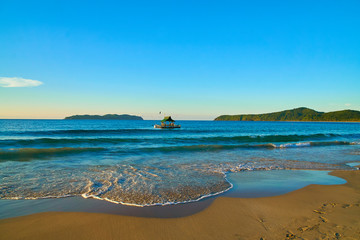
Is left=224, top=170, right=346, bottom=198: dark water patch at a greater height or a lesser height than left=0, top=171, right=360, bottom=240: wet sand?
lesser

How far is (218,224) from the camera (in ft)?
13.5

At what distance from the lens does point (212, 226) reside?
158 inches

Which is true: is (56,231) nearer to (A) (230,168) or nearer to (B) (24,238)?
(B) (24,238)

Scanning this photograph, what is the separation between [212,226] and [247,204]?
5.52 ft

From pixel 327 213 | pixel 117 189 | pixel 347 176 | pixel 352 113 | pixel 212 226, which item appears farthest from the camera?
pixel 352 113

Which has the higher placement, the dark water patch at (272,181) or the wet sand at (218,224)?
the wet sand at (218,224)

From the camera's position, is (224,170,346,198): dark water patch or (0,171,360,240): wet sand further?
(224,170,346,198): dark water patch

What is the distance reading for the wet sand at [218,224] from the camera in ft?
12.1

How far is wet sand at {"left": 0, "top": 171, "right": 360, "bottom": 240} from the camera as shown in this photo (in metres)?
3.68

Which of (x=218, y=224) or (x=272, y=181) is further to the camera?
(x=272, y=181)

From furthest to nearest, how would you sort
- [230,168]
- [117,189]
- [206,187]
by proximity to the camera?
[230,168], [206,187], [117,189]

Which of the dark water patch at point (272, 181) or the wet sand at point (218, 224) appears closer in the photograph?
the wet sand at point (218, 224)

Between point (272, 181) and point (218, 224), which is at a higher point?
point (218, 224)

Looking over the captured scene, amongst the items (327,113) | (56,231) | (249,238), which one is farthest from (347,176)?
(327,113)
